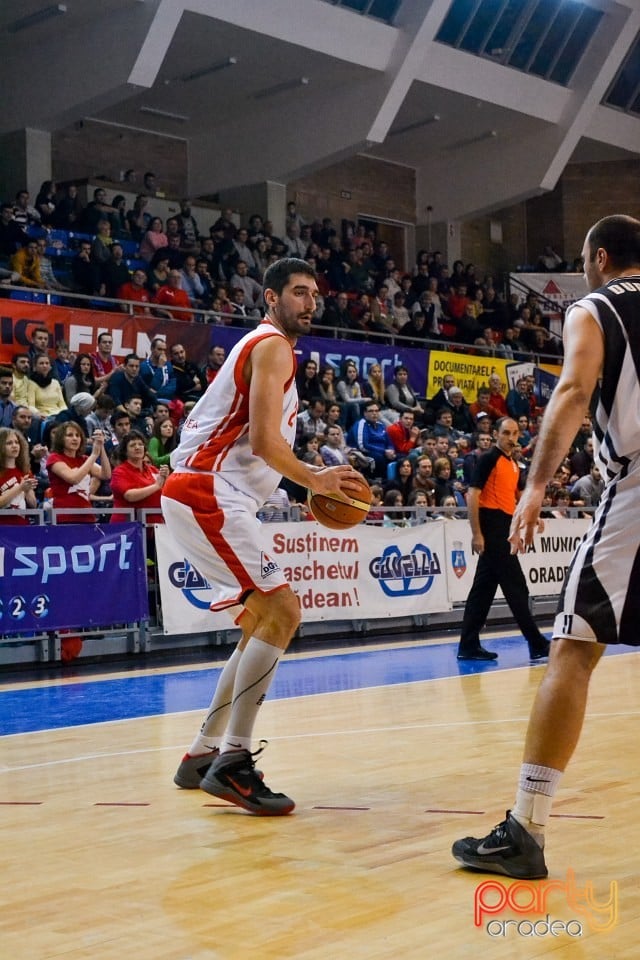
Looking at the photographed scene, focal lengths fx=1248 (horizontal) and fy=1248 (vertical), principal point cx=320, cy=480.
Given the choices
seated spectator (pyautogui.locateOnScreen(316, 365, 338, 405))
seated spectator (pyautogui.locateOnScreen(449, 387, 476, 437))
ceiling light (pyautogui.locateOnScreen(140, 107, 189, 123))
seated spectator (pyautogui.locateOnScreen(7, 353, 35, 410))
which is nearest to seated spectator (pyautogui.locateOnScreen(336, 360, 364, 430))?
seated spectator (pyautogui.locateOnScreen(316, 365, 338, 405))

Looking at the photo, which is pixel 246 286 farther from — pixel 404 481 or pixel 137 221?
pixel 404 481

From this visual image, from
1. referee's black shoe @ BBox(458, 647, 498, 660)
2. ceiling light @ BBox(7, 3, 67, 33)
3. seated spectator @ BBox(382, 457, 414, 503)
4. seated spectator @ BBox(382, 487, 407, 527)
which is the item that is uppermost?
ceiling light @ BBox(7, 3, 67, 33)

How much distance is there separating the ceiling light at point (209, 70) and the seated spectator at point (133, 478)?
12.3 m

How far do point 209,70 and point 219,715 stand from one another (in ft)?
62.8

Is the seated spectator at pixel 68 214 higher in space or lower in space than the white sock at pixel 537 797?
higher

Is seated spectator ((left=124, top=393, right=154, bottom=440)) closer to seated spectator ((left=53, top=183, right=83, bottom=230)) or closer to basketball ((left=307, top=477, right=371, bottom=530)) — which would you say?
seated spectator ((left=53, top=183, right=83, bottom=230))

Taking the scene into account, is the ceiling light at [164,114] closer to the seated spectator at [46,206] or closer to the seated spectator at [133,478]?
the seated spectator at [46,206]

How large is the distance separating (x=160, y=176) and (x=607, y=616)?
23076mm

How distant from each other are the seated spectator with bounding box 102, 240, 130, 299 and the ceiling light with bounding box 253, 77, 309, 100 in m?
7.19

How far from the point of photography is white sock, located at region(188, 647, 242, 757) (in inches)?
218

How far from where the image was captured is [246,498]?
537 centimetres

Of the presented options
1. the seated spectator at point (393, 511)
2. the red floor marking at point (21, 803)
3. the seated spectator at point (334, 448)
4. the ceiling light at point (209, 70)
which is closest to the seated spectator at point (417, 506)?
the seated spectator at point (393, 511)

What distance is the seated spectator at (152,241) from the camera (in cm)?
1930

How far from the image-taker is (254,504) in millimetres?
5426
